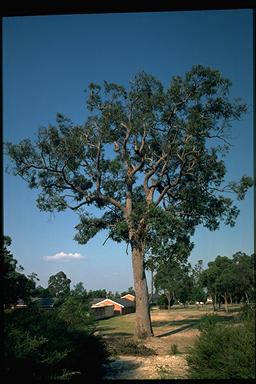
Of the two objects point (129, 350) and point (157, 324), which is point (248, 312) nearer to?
point (129, 350)

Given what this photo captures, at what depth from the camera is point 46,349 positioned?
7.45 m

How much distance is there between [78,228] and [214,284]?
20.1m

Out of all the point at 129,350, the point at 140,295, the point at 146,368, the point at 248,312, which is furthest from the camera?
the point at 140,295

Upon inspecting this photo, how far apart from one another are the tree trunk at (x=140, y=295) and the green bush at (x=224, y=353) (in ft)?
42.2

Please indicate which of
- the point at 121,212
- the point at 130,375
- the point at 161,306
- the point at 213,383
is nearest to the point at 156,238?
the point at 121,212

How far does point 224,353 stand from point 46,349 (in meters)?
3.01

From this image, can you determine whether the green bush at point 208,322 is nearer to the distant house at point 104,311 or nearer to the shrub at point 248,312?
the shrub at point 248,312

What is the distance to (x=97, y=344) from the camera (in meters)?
10.4

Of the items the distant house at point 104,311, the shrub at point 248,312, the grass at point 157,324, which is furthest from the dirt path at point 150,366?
the distant house at point 104,311

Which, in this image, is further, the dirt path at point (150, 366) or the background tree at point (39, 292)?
the background tree at point (39, 292)

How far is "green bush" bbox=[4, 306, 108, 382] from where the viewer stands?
6.31 metres

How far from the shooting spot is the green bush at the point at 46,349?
20.7 feet

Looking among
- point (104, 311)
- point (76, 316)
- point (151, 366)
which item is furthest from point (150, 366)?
point (104, 311)

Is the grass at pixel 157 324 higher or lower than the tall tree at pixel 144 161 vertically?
lower
